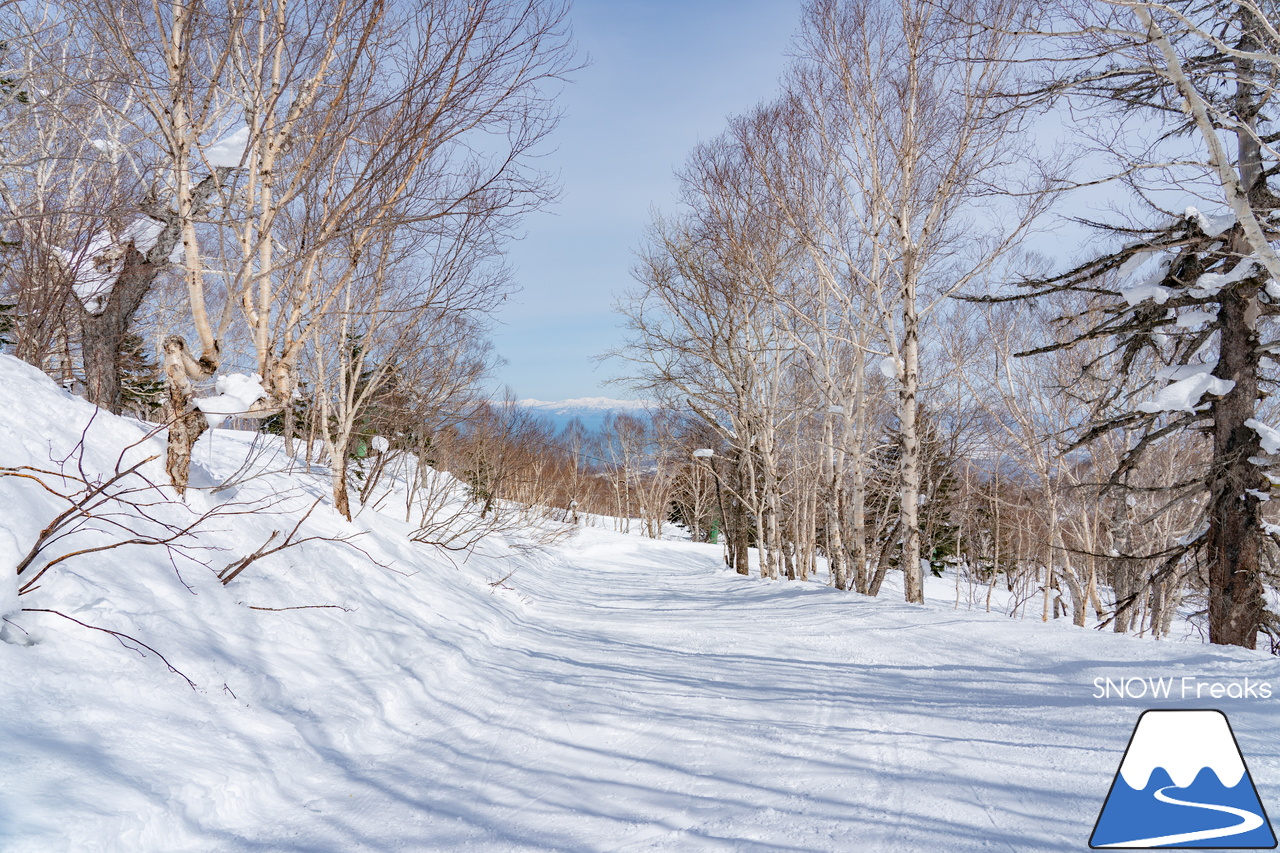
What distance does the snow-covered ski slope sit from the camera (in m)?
2.03

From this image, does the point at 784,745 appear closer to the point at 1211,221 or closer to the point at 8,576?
the point at 8,576

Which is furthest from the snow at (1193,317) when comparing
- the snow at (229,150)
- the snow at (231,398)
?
the snow at (229,150)

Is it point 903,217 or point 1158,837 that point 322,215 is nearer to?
point 1158,837

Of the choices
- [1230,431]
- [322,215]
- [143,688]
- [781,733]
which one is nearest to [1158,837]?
[781,733]

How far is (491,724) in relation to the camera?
3.29 metres

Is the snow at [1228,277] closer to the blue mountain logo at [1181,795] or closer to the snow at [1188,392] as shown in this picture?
the snow at [1188,392]

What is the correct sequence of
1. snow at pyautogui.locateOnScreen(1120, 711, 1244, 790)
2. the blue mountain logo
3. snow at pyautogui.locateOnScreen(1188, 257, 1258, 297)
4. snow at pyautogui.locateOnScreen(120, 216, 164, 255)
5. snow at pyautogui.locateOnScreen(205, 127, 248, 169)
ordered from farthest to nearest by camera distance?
snow at pyautogui.locateOnScreen(120, 216, 164, 255) → snow at pyautogui.locateOnScreen(1188, 257, 1258, 297) → snow at pyautogui.locateOnScreen(205, 127, 248, 169) → snow at pyautogui.locateOnScreen(1120, 711, 1244, 790) → the blue mountain logo

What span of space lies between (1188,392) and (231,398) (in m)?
7.36

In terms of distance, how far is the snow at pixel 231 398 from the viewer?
4.19 meters

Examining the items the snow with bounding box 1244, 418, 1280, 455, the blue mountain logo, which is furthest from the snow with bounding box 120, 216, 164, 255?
the snow with bounding box 1244, 418, 1280, 455

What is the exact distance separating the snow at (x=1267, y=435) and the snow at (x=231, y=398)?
773cm

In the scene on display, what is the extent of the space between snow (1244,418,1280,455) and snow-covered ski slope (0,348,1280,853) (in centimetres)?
244

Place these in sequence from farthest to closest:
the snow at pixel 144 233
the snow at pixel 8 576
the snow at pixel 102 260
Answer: the snow at pixel 144 233 → the snow at pixel 102 260 → the snow at pixel 8 576

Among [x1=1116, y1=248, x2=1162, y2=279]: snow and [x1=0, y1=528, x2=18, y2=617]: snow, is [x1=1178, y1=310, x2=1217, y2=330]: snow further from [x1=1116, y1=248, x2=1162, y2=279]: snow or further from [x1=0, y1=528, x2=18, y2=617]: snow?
[x1=0, y1=528, x2=18, y2=617]: snow
